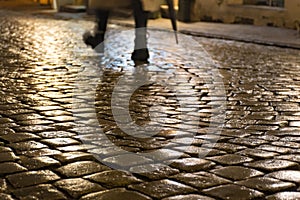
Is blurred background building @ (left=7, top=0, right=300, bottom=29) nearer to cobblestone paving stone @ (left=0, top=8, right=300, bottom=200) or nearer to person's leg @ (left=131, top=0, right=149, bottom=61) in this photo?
person's leg @ (left=131, top=0, right=149, bottom=61)

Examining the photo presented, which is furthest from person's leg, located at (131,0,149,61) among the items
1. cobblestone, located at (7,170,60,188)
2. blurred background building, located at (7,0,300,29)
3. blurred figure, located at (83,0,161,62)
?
blurred background building, located at (7,0,300,29)

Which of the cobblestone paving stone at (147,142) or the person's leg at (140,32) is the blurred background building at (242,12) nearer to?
the person's leg at (140,32)

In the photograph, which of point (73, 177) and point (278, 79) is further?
point (278, 79)

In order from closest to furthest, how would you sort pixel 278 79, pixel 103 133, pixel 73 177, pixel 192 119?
1. pixel 73 177
2. pixel 103 133
3. pixel 192 119
4. pixel 278 79

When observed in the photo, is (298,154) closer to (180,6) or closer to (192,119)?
(192,119)

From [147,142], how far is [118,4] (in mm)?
4245

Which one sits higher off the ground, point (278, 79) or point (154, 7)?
point (154, 7)

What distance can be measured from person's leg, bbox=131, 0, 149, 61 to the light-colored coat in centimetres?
8

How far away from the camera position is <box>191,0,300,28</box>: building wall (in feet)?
41.6

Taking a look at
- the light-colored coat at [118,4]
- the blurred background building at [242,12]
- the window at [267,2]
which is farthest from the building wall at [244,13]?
the light-colored coat at [118,4]

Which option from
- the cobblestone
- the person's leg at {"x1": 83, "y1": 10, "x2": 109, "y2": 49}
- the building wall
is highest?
the person's leg at {"x1": 83, "y1": 10, "x2": 109, "y2": 49}

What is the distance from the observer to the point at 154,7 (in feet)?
24.8

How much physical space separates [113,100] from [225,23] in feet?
31.8

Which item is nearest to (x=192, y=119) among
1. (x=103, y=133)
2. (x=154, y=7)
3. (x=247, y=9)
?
(x=103, y=133)
